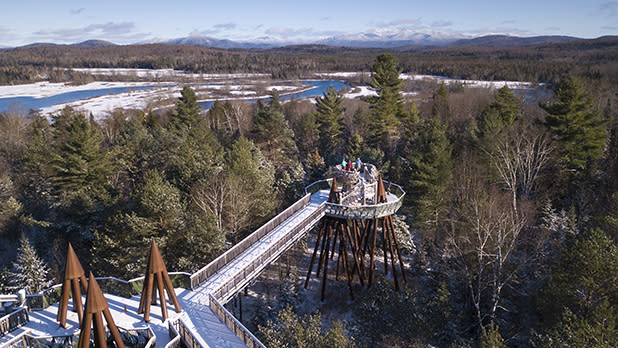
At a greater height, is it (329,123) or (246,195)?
(329,123)

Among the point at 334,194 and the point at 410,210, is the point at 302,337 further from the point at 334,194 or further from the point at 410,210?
the point at 410,210

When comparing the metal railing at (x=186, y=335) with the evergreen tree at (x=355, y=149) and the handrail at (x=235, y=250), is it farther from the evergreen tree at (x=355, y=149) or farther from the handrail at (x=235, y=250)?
the evergreen tree at (x=355, y=149)

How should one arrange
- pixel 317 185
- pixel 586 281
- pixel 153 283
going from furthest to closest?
pixel 317 185 < pixel 586 281 < pixel 153 283

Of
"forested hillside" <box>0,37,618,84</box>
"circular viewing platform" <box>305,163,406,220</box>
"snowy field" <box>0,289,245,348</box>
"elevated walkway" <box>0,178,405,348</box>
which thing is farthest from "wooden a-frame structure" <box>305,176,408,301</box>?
"forested hillside" <box>0,37,618,84</box>

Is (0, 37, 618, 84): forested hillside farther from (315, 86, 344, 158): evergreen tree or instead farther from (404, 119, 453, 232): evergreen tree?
(404, 119, 453, 232): evergreen tree

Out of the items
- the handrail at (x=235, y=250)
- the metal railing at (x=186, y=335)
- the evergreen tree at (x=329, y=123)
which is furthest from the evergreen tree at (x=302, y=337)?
the evergreen tree at (x=329, y=123)

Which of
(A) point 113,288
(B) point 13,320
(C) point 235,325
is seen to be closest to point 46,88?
(A) point 113,288

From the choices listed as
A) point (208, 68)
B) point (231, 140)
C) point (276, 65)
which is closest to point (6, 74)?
point (208, 68)
